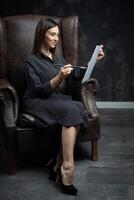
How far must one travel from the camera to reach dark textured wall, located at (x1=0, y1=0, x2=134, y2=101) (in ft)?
14.5

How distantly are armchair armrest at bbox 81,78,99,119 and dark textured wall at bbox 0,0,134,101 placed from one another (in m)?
1.59

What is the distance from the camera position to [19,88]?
10.3 feet

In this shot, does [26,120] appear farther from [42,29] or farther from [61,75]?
[42,29]

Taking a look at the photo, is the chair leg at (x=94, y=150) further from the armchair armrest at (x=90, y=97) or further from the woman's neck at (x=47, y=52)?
the woman's neck at (x=47, y=52)

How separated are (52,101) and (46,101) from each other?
0.13ft

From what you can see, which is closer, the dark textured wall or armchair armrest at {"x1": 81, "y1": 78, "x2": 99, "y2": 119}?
armchair armrest at {"x1": 81, "y1": 78, "x2": 99, "y2": 119}

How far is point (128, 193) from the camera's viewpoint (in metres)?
2.36

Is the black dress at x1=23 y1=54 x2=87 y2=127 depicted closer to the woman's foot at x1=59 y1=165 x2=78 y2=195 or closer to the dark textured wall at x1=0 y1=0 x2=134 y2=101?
the woman's foot at x1=59 y1=165 x2=78 y2=195

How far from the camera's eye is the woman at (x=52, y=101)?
2393mm

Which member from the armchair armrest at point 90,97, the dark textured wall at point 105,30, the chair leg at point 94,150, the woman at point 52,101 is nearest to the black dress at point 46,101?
the woman at point 52,101

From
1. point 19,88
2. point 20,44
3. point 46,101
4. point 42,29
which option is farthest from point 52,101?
point 20,44

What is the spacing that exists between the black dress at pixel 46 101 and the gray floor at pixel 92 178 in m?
0.39

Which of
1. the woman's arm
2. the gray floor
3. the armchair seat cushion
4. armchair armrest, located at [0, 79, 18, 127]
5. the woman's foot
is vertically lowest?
the gray floor

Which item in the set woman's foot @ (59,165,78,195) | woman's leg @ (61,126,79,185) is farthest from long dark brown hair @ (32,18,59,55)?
woman's foot @ (59,165,78,195)
